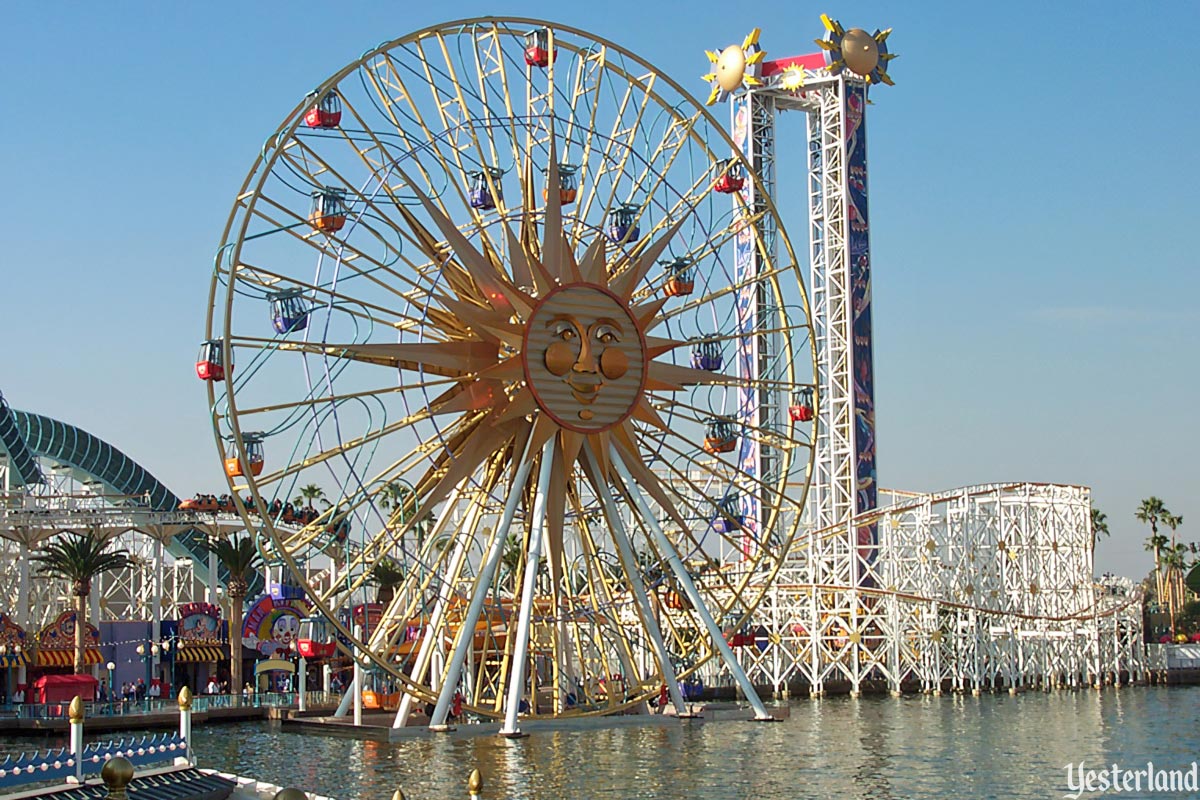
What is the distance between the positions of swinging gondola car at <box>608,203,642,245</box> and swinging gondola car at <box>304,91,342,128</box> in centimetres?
770

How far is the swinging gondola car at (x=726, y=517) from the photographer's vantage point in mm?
42406

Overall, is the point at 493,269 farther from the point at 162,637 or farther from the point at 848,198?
the point at 848,198

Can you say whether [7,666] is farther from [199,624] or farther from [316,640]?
[316,640]

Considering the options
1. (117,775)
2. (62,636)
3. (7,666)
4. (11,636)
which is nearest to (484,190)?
(117,775)

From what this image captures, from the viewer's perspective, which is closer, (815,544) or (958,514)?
(958,514)

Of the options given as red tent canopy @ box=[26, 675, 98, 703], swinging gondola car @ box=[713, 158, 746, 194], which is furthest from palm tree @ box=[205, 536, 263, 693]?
swinging gondola car @ box=[713, 158, 746, 194]

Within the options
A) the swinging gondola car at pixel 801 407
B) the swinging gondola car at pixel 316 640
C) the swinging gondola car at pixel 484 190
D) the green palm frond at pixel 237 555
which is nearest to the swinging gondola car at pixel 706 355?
the swinging gondola car at pixel 801 407

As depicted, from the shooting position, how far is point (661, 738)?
138ft

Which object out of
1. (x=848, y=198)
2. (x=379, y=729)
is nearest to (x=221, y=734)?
(x=379, y=729)

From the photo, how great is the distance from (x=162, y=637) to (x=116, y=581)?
1373 cm

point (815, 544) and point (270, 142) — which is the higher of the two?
point (270, 142)

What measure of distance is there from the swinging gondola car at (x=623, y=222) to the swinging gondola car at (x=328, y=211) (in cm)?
789

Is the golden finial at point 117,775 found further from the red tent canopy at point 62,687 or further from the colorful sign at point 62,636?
the colorful sign at point 62,636

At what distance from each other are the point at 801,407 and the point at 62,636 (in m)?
30.9
